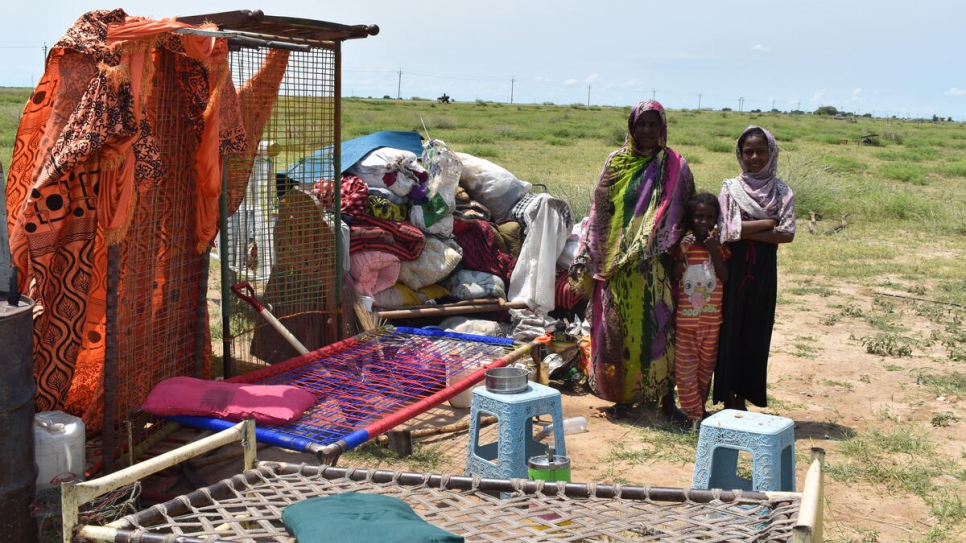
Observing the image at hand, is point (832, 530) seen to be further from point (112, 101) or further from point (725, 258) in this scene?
point (112, 101)

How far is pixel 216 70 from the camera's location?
4422 mm

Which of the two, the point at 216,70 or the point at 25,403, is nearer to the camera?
the point at 25,403

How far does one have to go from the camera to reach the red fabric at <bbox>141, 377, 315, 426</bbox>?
411cm

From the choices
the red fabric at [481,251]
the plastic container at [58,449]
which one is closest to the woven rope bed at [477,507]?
the plastic container at [58,449]

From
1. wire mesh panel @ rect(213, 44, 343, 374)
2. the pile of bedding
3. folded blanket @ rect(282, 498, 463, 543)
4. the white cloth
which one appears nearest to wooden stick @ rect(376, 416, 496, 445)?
wire mesh panel @ rect(213, 44, 343, 374)

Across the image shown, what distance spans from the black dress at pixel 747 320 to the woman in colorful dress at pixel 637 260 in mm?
304

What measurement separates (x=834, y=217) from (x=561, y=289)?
8.25m

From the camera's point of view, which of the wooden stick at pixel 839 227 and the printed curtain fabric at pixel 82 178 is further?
the wooden stick at pixel 839 227

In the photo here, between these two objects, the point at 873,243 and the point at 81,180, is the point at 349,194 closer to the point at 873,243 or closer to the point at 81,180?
the point at 81,180

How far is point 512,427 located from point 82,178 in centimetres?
212

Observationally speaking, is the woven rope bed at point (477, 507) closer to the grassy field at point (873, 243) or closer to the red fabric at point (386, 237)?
the grassy field at point (873, 243)

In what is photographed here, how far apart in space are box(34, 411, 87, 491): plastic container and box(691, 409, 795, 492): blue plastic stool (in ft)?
8.28

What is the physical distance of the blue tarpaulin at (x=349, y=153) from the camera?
6020 millimetres

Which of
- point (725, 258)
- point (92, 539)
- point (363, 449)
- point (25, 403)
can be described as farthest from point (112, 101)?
point (725, 258)
